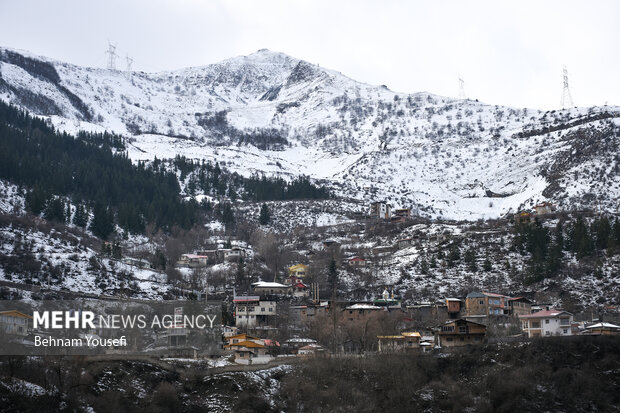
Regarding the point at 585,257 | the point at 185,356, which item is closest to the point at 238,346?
the point at 185,356

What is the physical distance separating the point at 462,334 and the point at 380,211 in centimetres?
6943

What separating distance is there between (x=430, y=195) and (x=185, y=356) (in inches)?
3985

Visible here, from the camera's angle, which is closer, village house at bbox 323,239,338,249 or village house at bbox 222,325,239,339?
village house at bbox 222,325,239,339

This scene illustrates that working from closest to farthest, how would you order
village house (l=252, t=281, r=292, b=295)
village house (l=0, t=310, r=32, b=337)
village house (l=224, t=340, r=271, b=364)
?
village house (l=0, t=310, r=32, b=337) < village house (l=224, t=340, r=271, b=364) < village house (l=252, t=281, r=292, b=295)

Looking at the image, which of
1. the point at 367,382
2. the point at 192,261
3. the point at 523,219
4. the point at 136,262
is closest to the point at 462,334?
the point at 367,382

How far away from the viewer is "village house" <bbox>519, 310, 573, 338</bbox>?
65.3 m

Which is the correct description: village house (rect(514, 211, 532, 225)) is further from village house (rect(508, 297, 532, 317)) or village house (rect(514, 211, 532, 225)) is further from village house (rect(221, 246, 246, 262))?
village house (rect(221, 246, 246, 262))

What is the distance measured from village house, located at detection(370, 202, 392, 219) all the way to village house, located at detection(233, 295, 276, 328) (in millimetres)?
52242

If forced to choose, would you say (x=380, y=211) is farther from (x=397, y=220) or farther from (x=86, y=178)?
(x=86, y=178)

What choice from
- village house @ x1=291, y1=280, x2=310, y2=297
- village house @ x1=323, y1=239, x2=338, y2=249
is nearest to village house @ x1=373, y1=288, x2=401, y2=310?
village house @ x1=291, y1=280, x2=310, y2=297

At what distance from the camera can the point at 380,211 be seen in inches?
5281

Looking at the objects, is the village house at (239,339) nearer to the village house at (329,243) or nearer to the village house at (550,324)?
the village house at (550,324)

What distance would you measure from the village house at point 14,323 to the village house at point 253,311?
2536 centimetres

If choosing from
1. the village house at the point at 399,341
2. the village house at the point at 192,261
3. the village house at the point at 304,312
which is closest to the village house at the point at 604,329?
the village house at the point at 399,341
